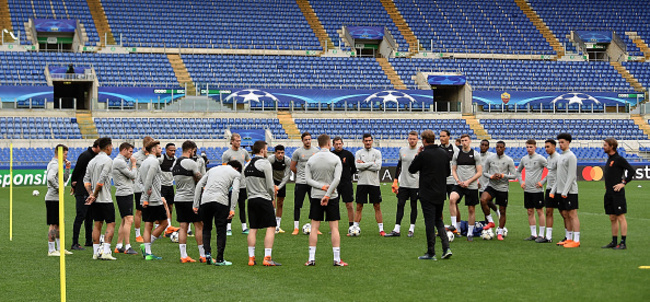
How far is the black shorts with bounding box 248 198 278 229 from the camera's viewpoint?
40.9 ft

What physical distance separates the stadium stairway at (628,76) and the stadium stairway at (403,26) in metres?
13.8

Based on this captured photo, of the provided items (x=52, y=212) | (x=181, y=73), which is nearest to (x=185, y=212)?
(x=52, y=212)

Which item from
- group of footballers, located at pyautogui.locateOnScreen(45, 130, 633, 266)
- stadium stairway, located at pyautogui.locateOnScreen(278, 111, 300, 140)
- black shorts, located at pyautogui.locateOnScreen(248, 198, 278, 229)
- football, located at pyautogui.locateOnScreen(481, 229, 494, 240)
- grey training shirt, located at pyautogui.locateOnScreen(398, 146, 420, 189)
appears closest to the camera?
black shorts, located at pyautogui.locateOnScreen(248, 198, 278, 229)

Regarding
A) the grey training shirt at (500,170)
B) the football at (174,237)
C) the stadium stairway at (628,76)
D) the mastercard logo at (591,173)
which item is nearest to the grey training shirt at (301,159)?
the football at (174,237)

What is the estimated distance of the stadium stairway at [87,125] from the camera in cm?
4253

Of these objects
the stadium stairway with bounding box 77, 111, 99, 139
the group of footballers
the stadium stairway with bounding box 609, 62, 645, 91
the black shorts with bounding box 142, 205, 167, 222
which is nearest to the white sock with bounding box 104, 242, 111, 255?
the group of footballers

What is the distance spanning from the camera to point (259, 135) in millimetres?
44000

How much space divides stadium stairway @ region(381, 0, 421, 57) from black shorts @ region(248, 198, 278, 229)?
44033mm

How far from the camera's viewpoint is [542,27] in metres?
59.9

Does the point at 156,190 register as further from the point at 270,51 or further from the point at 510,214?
the point at 270,51

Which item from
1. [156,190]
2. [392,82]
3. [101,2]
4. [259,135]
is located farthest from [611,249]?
[101,2]

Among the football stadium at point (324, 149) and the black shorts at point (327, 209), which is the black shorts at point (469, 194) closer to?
the football stadium at point (324, 149)

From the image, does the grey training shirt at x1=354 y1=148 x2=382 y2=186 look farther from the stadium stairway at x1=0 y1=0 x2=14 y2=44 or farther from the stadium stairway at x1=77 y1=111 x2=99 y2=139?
the stadium stairway at x1=0 y1=0 x2=14 y2=44

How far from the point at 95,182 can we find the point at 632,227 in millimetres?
11382
